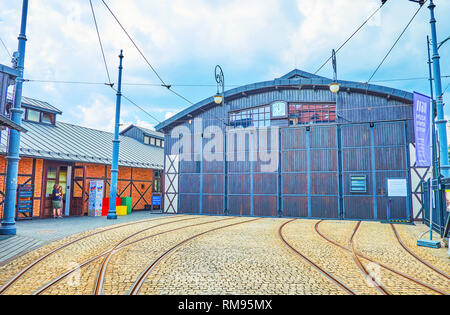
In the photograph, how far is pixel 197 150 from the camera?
68.4 feet

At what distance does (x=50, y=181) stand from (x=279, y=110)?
49.0ft

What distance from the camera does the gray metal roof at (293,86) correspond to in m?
16.7

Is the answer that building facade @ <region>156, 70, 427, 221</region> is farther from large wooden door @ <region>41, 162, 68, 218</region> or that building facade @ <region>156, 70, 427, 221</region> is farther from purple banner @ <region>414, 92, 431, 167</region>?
large wooden door @ <region>41, 162, 68, 218</region>

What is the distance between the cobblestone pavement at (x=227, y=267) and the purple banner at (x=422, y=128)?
2.98 metres

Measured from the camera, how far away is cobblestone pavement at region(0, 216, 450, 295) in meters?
4.70

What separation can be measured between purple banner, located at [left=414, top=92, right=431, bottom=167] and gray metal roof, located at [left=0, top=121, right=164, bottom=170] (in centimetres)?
1723

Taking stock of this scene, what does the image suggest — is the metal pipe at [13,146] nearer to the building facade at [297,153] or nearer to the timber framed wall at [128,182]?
the timber framed wall at [128,182]

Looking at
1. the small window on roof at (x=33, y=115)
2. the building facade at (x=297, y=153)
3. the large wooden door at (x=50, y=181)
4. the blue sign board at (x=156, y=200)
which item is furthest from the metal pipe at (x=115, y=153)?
the small window on roof at (x=33, y=115)

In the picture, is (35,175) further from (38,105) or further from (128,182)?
(128,182)

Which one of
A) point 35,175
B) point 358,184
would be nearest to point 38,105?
point 35,175

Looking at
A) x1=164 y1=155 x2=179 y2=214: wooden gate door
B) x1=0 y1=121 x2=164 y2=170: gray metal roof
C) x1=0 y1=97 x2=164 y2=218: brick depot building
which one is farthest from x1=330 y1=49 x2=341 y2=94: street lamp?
x1=0 y1=121 x2=164 y2=170: gray metal roof

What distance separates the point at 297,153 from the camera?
18.1m
